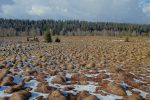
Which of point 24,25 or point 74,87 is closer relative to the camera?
point 74,87

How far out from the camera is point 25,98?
11469 millimetres

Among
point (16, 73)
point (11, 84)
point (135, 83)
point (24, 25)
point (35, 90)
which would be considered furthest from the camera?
point (24, 25)

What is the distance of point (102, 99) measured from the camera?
11.9m

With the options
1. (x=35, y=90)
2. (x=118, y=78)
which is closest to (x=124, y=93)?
(x=118, y=78)

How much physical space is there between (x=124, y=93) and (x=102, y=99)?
140 centimetres

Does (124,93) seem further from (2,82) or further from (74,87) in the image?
(2,82)

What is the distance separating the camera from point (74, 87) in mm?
13430

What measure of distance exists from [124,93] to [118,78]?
2531mm

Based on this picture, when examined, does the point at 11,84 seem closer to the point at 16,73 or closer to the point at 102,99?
the point at 16,73

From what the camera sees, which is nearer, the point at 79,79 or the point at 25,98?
the point at 25,98

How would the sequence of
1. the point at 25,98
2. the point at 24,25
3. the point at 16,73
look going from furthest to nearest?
the point at 24,25 → the point at 16,73 → the point at 25,98

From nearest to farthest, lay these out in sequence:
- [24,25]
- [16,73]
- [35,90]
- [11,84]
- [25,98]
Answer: [25,98] < [35,90] < [11,84] < [16,73] < [24,25]

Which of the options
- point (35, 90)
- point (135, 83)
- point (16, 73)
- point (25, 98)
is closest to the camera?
point (25, 98)

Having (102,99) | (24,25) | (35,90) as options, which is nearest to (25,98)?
(35,90)
